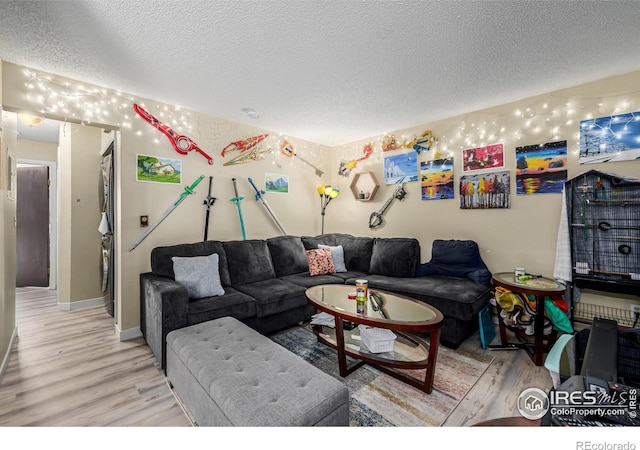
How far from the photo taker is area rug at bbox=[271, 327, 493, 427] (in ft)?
5.36

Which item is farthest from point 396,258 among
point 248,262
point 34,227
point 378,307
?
point 34,227

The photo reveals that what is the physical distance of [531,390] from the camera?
1841mm

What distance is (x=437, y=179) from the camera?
354 centimetres

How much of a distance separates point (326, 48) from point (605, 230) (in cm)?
270

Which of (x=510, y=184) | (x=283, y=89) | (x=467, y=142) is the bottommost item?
(x=510, y=184)

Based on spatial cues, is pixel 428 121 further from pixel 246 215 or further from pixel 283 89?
pixel 246 215

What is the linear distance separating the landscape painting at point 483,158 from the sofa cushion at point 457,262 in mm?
879

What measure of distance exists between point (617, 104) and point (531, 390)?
253cm

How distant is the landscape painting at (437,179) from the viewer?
344 cm

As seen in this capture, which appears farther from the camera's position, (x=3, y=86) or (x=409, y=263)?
(x=409, y=263)

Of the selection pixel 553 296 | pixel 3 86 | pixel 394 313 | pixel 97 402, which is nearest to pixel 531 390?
pixel 553 296

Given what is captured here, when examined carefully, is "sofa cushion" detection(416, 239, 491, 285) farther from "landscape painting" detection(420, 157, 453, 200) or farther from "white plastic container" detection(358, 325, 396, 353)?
"white plastic container" detection(358, 325, 396, 353)

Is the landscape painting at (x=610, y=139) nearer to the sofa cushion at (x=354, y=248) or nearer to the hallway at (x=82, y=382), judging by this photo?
the sofa cushion at (x=354, y=248)

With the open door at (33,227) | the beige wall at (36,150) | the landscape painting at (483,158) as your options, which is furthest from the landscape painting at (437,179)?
the open door at (33,227)
